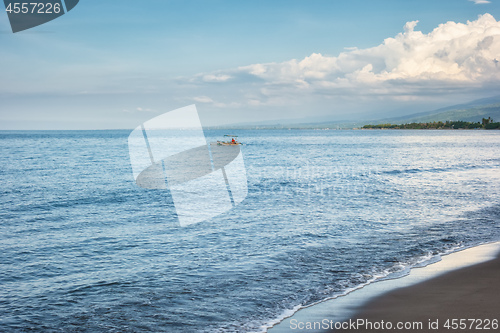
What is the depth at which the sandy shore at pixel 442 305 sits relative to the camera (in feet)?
24.4

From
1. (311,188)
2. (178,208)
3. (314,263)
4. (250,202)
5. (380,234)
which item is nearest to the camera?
(314,263)

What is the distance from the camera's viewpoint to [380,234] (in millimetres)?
15195

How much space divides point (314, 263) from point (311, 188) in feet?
57.0

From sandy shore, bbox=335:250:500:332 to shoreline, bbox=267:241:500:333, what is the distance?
0.06 m

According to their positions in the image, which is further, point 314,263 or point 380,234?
point 380,234

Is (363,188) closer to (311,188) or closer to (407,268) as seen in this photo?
(311,188)

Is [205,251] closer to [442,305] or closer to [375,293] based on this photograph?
[375,293]

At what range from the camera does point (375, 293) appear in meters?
9.23

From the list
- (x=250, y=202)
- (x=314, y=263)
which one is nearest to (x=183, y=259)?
(x=314, y=263)

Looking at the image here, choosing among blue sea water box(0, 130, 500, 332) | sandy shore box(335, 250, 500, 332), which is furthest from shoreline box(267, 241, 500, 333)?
blue sea water box(0, 130, 500, 332)

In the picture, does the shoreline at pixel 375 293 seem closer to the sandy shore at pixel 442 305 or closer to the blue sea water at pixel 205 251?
the sandy shore at pixel 442 305

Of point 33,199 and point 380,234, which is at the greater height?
point 33,199

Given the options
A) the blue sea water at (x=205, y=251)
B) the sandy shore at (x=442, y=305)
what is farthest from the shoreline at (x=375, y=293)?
the blue sea water at (x=205, y=251)

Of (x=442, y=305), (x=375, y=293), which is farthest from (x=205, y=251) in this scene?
(x=442, y=305)
